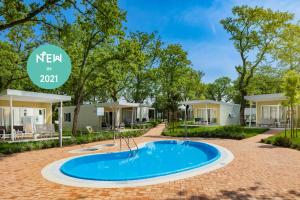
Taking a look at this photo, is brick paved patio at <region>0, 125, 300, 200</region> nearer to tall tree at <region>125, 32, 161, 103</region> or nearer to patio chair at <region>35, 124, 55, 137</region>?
patio chair at <region>35, 124, 55, 137</region>

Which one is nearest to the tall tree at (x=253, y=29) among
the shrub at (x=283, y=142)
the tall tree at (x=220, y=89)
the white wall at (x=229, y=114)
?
the white wall at (x=229, y=114)

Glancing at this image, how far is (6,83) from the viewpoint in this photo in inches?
1005

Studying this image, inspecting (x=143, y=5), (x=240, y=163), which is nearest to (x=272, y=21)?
(x=143, y=5)

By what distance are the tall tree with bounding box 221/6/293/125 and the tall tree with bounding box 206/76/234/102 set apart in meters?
40.1

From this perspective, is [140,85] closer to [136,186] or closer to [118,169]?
[118,169]

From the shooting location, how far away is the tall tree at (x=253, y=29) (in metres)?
27.3

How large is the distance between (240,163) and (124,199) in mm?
5626

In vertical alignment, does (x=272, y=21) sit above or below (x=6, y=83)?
above

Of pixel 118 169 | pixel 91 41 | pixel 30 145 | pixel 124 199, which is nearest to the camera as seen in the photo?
pixel 124 199

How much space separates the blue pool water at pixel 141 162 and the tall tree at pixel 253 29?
15.8 meters

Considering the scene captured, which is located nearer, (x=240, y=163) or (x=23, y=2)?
(x=240, y=163)

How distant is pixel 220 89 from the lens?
69750mm

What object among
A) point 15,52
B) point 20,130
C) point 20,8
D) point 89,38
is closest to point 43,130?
point 20,130

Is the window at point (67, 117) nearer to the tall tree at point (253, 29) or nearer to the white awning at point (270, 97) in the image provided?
the tall tree at point (253, 29)
